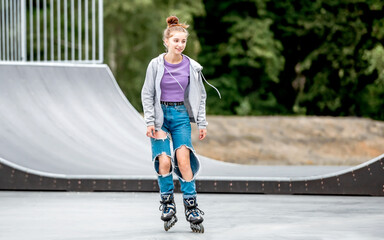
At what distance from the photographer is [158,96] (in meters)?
5.91

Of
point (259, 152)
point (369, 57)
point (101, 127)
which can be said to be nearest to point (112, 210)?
point (101, 127)

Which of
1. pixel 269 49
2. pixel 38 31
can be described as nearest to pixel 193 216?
pixel 38 31

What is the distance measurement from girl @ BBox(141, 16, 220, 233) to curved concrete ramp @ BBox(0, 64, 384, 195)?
2.72 m

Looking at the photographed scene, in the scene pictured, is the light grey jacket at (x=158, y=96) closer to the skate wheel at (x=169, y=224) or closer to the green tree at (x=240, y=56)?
the skate wheel at (x=169, y=224)

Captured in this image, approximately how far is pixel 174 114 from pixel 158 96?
7.2 inches

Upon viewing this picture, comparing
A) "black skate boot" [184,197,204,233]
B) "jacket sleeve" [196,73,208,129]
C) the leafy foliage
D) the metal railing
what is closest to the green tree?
the leafy foliage

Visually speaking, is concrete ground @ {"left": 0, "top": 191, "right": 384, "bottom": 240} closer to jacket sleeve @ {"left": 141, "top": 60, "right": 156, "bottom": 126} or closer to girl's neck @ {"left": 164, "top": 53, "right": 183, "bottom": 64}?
jacket sleeve @ {"left": 141, "top": 60, "right": 156, "bottom": 126}

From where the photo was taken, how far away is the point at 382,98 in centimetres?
2405

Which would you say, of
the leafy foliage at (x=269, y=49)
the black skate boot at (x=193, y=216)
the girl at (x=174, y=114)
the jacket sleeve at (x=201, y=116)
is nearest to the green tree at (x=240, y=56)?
the leafy foliage at (x=269, y=49)

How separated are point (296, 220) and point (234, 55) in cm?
1951

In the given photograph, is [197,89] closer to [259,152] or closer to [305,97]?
[259,152]

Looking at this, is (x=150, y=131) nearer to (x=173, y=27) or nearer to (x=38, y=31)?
(x=173, y=27)

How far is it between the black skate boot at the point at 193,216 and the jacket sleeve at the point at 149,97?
639 mm

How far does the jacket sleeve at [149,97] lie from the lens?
586 cm
